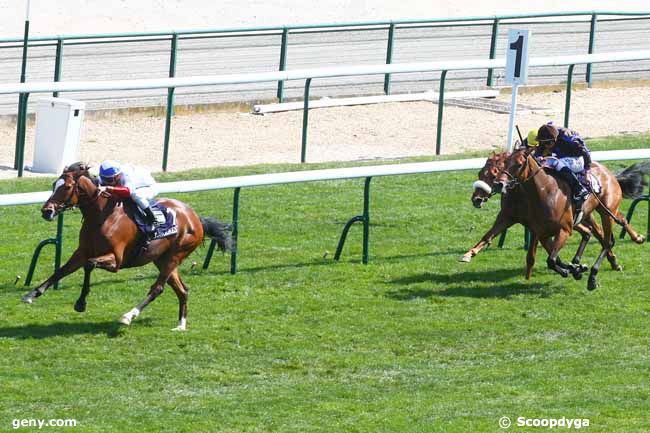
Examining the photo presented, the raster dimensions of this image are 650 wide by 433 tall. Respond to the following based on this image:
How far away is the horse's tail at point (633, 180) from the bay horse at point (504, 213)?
67 centimetres

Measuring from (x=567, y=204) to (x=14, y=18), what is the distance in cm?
1614

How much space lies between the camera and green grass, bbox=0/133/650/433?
31.8 ft

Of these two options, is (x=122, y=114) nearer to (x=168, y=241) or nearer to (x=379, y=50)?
(x=379, y=50)

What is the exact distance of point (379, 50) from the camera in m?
22.4

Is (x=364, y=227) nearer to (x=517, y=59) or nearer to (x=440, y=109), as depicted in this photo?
(x=517, y=59)

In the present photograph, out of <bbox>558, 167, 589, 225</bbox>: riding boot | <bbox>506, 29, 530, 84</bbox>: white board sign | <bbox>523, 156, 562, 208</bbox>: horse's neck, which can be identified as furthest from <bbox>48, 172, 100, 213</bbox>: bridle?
<bbox>506, 29, 530, 84</bbox>: white board sign

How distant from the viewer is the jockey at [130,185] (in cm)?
1134

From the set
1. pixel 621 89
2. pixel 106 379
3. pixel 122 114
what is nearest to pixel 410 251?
pixel 106 379

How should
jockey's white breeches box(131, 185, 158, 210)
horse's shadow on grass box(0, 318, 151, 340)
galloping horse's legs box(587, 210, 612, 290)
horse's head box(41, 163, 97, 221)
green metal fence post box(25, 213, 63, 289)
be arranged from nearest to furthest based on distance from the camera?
horse's head box(41, 163, 97, 221), horse's shadow on grass box(0, 318, 151, 340), jockey's white breeches box(131, 185, 158, 210), green metal fence post box(25, 213, 63, 289), galloping horse's legs box(587, 210, 612, 290)

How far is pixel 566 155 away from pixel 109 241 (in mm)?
4061

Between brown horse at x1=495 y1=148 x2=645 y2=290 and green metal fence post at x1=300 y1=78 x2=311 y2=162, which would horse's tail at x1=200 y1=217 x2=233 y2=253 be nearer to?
brown horse at x1=495 y1=148 x2=645 y2=290

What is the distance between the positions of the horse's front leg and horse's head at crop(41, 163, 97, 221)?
16.8 inches

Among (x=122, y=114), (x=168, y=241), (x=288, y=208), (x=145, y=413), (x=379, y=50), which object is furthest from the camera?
(x=379, y=50)

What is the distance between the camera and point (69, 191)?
36.2 ft
